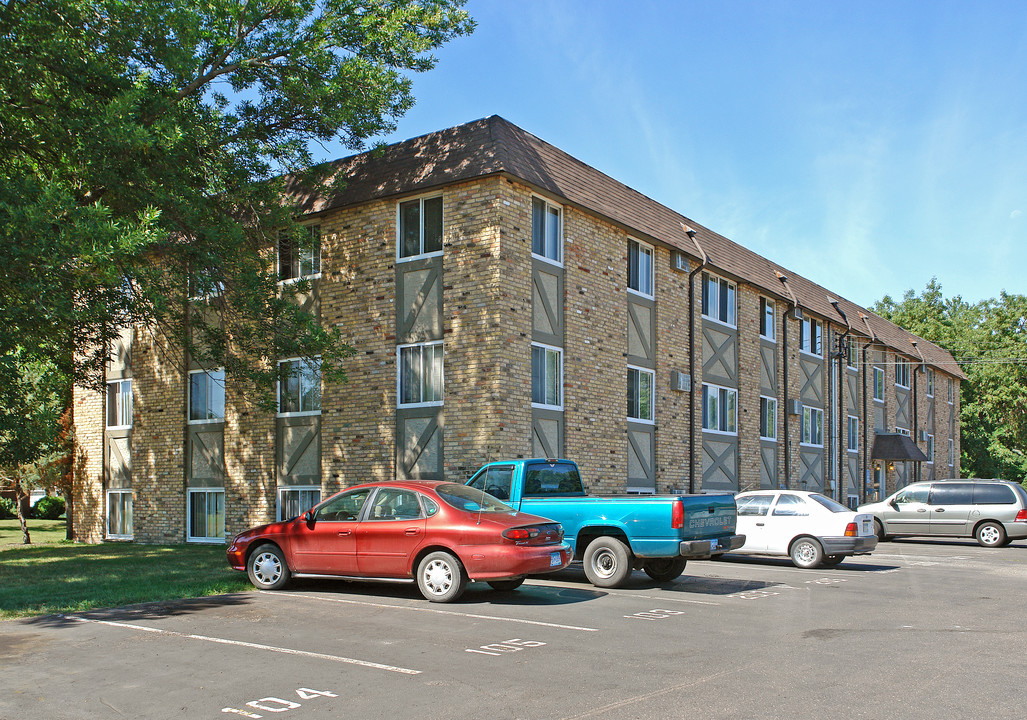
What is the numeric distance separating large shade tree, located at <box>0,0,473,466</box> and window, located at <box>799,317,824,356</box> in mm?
17083

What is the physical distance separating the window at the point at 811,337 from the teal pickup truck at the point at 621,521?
62.4 feet

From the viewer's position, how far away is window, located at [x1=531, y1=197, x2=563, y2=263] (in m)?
18.9

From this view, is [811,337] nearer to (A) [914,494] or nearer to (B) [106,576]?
(A) [914,494]

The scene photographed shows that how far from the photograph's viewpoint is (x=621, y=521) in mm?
13078

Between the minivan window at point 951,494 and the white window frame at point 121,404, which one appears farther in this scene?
the white window frame at point 121,404

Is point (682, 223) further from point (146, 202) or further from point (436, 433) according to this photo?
point (146, 202)

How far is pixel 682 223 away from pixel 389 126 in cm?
912

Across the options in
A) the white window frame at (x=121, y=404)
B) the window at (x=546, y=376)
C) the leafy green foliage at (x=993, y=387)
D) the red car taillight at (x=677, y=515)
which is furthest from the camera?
the leafy green foliage at (x=993, y=387)

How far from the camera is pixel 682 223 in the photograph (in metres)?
24.9

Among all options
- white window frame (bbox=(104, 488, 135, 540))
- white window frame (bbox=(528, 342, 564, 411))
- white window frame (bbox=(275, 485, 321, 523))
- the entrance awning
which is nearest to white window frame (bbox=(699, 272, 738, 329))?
white window frame (bbox=(528, 342, 564, 411))

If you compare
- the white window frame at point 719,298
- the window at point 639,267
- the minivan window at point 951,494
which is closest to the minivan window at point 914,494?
the minivan window at point 951,494

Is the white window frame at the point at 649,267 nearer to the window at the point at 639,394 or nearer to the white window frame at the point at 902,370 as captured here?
the window at the point at 639,394

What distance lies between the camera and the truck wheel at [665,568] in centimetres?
1400

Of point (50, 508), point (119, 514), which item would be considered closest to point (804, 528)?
point (119, 514)
